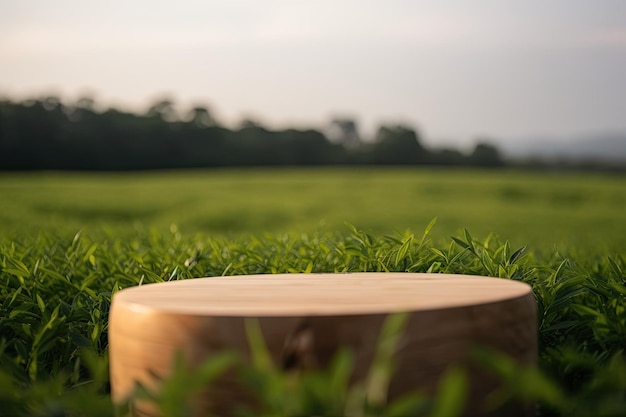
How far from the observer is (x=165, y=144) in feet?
111

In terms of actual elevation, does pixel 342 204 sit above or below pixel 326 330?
below

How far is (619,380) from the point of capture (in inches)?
58.1

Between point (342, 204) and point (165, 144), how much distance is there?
18.7 m

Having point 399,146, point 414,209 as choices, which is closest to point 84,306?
point 414,209

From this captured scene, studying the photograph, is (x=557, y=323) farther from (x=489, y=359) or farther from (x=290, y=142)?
(x=290, y=142)

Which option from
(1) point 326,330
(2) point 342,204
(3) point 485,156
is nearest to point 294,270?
(1) point 326,330

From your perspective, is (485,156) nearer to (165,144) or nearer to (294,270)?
(165,144)

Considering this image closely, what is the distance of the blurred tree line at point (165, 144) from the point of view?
3228cm

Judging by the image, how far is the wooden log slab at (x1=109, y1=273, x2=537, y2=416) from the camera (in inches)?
57.9

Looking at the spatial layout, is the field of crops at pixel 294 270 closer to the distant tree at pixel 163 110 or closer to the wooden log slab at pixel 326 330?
the wooden log slab at pixel 326 330

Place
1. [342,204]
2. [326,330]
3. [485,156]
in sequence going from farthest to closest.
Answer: [485,156], [342,204], [326,330]

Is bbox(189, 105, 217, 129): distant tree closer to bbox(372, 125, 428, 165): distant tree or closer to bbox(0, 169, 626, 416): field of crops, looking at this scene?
bbox(372, 125, 428, 165): distant tree

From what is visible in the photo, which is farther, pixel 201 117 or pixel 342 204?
pixel 201 117

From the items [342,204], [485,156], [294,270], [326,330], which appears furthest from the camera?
[485,156]
